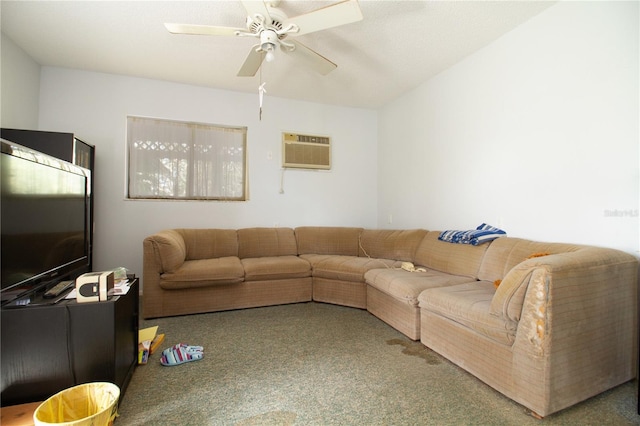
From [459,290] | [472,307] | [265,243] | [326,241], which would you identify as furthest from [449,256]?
[265,243]

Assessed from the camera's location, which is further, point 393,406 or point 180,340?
point 180,340

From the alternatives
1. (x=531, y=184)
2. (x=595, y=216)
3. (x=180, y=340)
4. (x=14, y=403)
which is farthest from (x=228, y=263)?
(x=595, y=216)

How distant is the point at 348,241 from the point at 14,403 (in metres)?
3.21

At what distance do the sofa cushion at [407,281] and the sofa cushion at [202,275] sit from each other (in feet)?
4.46

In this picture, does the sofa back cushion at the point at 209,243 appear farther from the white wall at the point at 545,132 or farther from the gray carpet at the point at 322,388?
the white wall at the point at 545,132

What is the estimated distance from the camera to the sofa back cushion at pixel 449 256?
2551 mm

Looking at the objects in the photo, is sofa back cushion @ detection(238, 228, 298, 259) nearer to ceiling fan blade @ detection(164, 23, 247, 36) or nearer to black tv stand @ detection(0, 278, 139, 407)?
black tv stand @ detection(0, 278, 139, 407)

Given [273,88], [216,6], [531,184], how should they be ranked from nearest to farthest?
[216,6] < [531,184] < [273,88]

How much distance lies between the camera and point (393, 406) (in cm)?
155

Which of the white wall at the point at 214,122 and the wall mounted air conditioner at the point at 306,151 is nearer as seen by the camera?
the white wall at the point at 214,122

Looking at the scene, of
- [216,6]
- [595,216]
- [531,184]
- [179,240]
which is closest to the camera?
[595,216]

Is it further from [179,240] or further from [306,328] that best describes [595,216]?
[179,240]

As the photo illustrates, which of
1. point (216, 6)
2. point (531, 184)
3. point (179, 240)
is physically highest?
point (216, 6)

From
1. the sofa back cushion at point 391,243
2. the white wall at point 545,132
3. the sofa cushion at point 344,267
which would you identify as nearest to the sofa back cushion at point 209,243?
the sofa cushion at point 344,267
